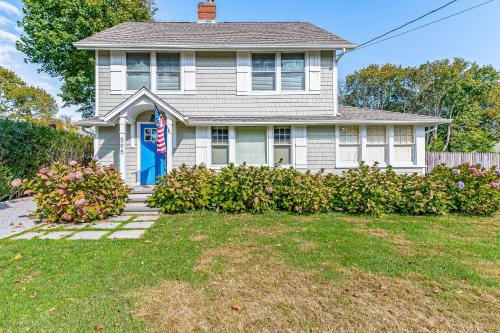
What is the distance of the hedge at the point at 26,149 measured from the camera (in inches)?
299

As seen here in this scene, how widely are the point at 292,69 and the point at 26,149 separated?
Answer: 984 centimetres

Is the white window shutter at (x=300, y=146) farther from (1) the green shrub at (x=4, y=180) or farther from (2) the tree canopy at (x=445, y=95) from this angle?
(2) the tree canopy at (x=445, y=95)

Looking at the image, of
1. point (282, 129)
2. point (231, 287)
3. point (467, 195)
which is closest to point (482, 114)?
point (467, 195)

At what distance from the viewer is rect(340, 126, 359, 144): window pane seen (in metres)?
9.05

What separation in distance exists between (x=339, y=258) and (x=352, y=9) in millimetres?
13672

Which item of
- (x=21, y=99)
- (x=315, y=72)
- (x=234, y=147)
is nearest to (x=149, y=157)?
(x=234, y=147)

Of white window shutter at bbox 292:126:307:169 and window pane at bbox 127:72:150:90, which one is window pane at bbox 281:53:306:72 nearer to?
white window shutter at bbox 292:126:307:169

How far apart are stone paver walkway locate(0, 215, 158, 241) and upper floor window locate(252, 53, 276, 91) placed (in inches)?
238

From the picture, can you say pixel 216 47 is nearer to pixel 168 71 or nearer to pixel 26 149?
Answer: pixel 168 71

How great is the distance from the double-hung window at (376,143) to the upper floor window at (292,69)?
3.14m

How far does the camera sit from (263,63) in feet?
29.4

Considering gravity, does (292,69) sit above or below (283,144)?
above

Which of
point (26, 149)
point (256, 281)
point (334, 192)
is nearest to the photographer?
point (256, 281)

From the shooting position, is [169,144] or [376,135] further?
[376,135]
